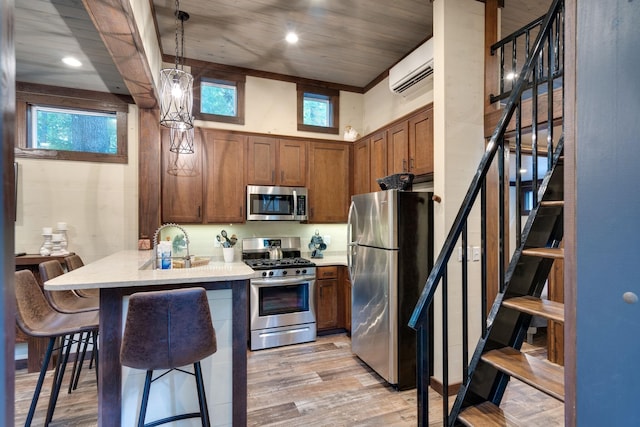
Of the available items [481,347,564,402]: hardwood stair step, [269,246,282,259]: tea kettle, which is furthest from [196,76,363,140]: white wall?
[481,347,564,402]: hardwood stair step

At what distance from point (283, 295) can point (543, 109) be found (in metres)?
3.05

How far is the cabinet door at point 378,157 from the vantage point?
3.65 metres

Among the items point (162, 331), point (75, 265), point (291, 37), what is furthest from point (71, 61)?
point (162, 331)

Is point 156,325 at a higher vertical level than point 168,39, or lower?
lower

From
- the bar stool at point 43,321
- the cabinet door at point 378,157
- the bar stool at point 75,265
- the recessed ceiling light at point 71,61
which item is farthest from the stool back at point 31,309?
the cabinet door at point 378,157

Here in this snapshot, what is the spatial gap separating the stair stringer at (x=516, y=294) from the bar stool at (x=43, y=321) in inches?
91.3

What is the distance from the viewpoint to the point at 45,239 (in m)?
3.39

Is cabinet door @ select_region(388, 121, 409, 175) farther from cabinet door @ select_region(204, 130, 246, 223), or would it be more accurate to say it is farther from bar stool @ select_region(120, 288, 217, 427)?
bar stool @ select_region(120, 288, 217, 427)

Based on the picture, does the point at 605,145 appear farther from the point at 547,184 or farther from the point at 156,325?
the point at 156,325

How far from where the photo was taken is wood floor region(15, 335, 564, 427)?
7.64ft

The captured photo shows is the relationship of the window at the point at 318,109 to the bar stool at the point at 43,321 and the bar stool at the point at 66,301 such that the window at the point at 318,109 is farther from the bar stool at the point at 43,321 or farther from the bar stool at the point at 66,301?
the bar stool at the point at 43,321

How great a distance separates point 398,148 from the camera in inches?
134

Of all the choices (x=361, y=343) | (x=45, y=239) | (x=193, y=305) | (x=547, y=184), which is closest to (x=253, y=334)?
(x=361, y=343)

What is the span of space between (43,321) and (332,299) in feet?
8.97
